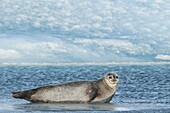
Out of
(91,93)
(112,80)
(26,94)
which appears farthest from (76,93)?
(26,94)

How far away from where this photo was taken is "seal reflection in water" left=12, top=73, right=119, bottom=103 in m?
30.6

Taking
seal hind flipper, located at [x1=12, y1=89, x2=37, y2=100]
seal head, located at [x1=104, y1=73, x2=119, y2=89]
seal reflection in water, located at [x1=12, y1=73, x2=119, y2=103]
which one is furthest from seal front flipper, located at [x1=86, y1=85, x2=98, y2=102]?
seal hind flipper, located at [x1=12, y1=89, x2=37, y2=100]

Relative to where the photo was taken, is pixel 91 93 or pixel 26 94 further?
pixel 26 94

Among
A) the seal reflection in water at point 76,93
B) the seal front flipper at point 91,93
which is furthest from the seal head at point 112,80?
the seal front flipper at point 91,93

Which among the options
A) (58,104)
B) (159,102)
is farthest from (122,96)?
(58,104)

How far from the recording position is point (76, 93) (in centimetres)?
3067

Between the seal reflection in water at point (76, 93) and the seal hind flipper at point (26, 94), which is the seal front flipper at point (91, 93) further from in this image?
the seal hind flipper at point (26, 94)

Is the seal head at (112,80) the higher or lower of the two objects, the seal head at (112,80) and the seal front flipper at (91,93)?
the higher

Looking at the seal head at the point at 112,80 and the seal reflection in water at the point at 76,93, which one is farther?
the seal head at the point at 112,80

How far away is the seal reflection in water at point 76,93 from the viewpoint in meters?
30.6

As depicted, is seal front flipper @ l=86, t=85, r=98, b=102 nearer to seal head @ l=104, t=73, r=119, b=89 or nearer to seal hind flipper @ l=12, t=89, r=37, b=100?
seal head @ l=104, t=73, r=119, b=89

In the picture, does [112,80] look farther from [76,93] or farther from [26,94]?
[26,94]

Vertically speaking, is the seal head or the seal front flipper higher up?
the seal head

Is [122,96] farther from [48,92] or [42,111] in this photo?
[42,111]
